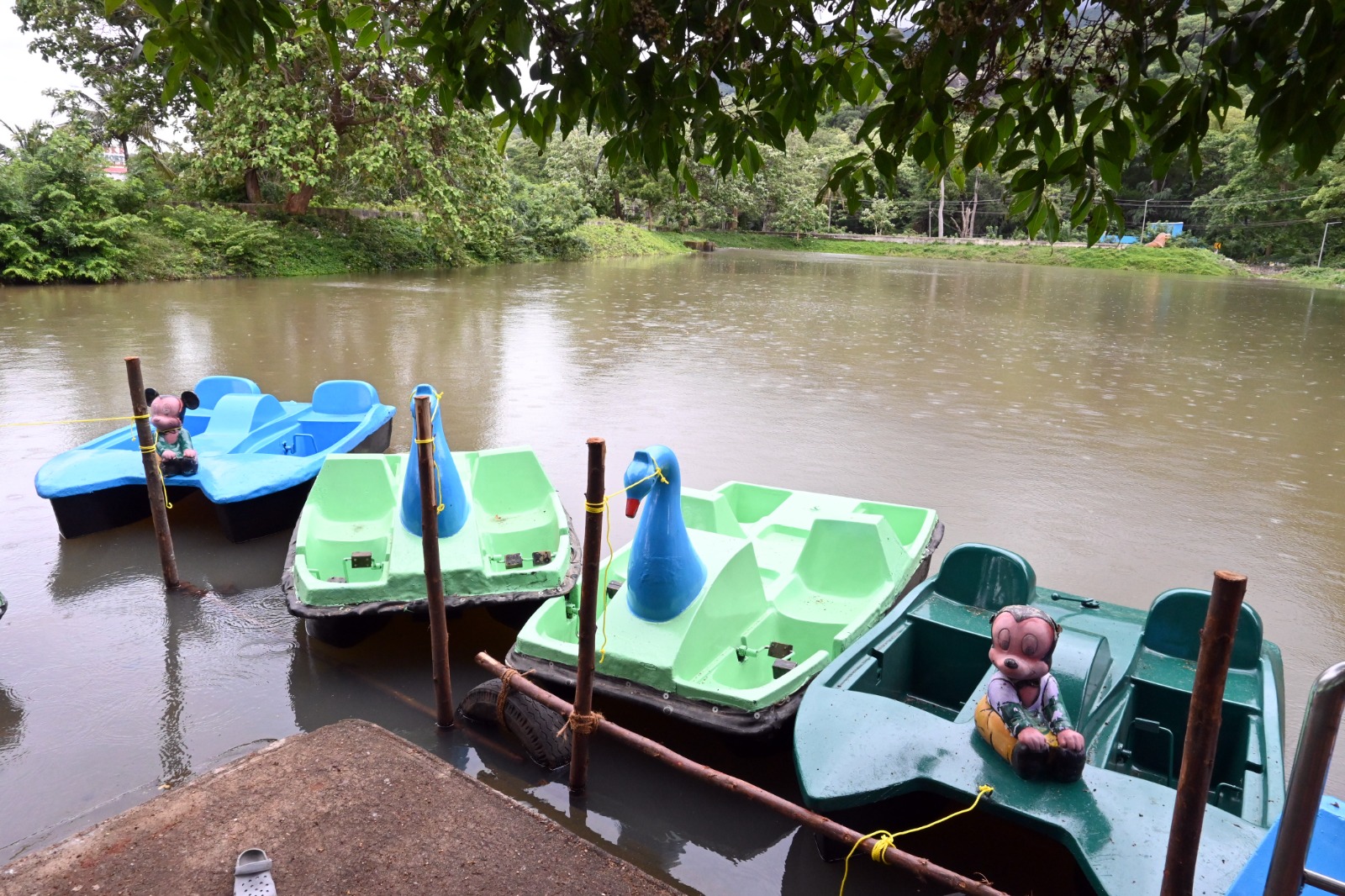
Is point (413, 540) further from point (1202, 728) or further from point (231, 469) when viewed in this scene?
point (1202, 728)

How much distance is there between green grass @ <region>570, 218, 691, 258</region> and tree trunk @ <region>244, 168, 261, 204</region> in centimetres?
1377

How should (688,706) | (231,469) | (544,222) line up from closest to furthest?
(688,706) < (231,469) < (544,222)

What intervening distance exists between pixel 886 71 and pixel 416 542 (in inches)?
138

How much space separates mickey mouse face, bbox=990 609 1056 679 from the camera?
3.25 m

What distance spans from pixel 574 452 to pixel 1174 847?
7132 millimetres

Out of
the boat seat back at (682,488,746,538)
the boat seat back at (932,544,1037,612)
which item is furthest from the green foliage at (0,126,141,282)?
the boat seat back at (932,544,1037,612)

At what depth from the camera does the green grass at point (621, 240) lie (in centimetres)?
4000

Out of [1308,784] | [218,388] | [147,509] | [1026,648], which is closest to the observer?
[1308,784]

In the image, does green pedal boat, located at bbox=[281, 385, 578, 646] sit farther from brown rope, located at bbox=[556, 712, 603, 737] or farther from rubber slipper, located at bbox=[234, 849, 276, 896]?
rubber slipper, located at bbox=[234, 849, 276, 896]

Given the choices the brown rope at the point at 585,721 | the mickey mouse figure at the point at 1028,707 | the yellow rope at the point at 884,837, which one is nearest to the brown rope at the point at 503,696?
the brown rope at the point at 585,721

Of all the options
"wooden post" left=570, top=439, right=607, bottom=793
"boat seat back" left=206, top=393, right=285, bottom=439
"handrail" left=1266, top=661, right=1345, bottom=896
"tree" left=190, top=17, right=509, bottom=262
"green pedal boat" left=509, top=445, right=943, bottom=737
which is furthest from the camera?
"tree" left=190, top=17, right=509, bottom=262

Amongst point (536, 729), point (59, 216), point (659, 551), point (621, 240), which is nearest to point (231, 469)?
point (536, 729)

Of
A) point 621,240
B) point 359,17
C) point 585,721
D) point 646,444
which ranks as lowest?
point 646,444

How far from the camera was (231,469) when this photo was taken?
6469 millimetres
